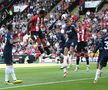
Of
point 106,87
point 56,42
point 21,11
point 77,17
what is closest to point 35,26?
point 106,87

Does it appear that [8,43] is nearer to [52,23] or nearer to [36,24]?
[36,24]

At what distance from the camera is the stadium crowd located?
45.2 meters

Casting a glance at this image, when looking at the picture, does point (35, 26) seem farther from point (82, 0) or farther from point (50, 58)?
point (82, 0)

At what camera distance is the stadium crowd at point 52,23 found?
4516 cm

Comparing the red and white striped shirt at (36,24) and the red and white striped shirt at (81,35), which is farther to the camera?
the red and white striped shirt at (81,35)

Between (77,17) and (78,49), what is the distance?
2190 cm

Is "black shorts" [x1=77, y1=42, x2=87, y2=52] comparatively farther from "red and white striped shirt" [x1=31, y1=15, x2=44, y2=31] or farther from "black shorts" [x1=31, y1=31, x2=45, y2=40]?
"red and white striped shirt" [x1=31, y1=15, x2=44, y2=31]

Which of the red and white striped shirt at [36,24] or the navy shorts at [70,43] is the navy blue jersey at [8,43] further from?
the navy shorts at [70,43]

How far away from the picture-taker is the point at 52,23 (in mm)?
52688

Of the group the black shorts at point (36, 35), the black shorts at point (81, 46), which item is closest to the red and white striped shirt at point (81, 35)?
the black shorts at point (81, 46)

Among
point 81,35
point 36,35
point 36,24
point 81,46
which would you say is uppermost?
point 36,24

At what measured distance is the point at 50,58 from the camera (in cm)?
4275

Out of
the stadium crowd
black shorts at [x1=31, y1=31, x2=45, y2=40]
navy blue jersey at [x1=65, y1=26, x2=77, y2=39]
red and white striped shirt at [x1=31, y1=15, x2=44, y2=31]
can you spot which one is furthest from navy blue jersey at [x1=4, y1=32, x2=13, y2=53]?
the stadium crowd

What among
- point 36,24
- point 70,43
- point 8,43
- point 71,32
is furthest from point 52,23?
point 8,43
